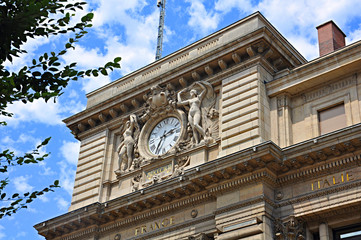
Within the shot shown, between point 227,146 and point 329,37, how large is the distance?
8067 mm

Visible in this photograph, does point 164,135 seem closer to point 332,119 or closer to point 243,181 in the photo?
point 243,181

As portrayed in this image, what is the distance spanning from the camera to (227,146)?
2573cm

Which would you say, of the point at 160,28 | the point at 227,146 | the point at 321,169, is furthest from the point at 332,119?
the point at 160,28

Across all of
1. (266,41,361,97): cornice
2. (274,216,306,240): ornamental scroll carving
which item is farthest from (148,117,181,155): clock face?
(274,216,306,240): ornamental scroll carving

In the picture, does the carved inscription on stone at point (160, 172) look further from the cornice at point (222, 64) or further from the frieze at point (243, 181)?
the cornice at point (222, 64)

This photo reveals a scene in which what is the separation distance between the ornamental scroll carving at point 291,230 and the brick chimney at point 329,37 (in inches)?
380

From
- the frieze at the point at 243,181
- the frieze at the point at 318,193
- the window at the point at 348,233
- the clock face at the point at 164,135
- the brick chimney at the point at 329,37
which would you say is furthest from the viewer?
the brick chimney at the point at 329,37

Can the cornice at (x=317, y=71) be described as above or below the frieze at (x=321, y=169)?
above

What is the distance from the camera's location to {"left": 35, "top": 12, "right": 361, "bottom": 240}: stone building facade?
22.9 metres

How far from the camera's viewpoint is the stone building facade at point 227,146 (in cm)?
2286

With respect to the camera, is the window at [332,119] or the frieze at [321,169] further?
the window at [332,119]

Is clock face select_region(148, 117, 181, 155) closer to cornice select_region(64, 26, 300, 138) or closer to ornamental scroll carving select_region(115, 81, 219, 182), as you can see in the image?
ornamental scroll carving select_region(115, 81, 219, 182)

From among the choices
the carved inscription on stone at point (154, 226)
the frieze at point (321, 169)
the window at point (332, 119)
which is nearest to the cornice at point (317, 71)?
the window at point (332, 119)

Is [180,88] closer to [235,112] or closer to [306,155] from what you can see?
[235,112]
